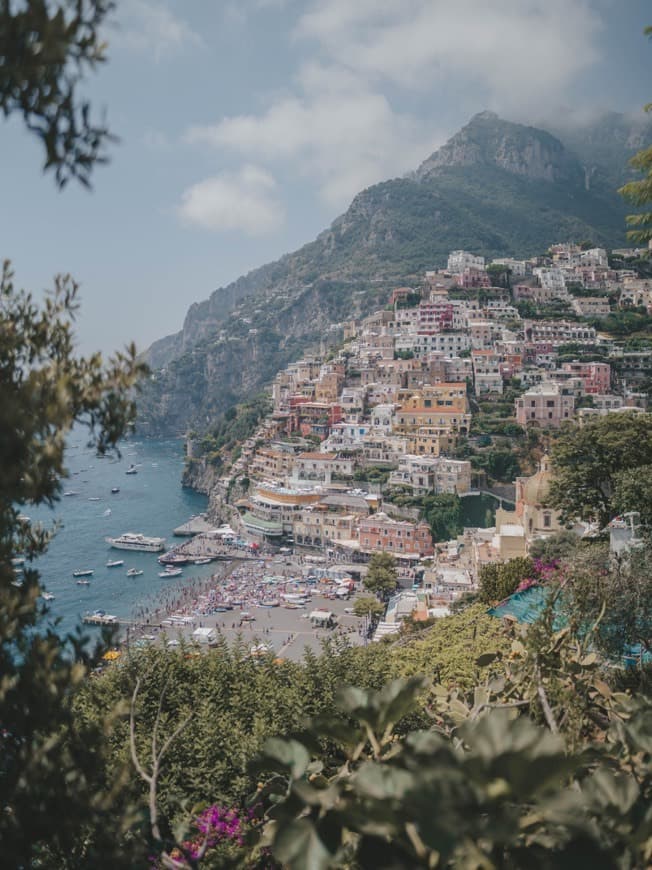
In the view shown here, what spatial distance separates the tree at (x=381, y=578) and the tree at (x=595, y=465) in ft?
41.3

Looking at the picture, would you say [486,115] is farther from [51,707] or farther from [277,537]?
[51,707]

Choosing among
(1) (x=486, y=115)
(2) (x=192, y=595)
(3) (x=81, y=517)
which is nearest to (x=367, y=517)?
(2) (x=192, y=595)

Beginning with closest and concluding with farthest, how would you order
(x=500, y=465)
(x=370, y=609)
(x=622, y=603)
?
1. (x=622, y=603)
2. (x=370, y=609)
3. (x=500, y=465)

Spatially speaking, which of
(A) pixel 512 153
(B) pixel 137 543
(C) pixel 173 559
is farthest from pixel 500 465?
(A) pixel 512 153

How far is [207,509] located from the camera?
41500mm

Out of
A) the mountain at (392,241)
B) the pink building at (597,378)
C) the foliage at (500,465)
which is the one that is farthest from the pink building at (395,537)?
the mountain at (392,241)

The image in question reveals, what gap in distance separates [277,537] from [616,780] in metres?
30.7

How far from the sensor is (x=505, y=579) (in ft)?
32.1

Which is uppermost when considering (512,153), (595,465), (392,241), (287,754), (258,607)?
(512,153)

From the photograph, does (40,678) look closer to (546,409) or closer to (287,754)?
(287,754)

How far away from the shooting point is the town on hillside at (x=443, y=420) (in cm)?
2650

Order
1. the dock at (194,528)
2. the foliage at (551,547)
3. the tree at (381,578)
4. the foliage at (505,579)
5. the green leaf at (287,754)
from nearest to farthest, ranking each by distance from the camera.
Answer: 1. the green leaf at (287,754)
2. the foliage at (505,579)
3. the foliage at (551,547)
4. the tree at (381,578)
5. the dock at (194,528)

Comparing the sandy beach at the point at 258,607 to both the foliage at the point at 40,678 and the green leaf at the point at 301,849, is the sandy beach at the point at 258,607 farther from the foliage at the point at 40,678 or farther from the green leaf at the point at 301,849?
the green leaf at the point at 301,849

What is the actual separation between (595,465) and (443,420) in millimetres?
24480
